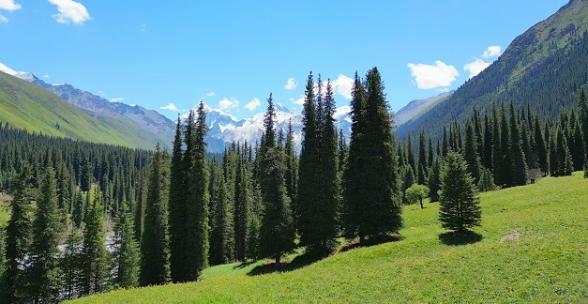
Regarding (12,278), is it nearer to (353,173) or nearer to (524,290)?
(353,173)

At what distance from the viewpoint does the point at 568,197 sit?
153 feet

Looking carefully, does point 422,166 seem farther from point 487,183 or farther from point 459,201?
point 459,201

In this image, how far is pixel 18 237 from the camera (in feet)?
156

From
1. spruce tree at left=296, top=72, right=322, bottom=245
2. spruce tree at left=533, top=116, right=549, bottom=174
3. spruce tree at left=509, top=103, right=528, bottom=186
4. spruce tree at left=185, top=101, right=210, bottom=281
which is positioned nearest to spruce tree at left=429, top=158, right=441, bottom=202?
spruce tree at left=509, top=103, right=528, bottom=186

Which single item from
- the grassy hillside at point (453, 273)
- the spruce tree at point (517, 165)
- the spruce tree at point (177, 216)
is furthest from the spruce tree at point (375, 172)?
the spruce tree at point (517, 165)

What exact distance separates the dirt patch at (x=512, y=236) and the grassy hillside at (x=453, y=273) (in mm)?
107

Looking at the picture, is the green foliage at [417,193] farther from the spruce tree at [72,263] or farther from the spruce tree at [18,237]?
the spruce tree at [18,237]

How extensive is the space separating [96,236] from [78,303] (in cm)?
2629

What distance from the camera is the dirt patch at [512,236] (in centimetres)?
3160

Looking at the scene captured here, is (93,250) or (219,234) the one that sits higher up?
(219,234)

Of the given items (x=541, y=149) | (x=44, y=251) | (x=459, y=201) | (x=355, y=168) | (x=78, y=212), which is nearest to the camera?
(x=459, y=201)

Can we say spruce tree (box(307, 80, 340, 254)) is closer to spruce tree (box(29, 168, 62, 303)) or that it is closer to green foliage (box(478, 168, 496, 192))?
spruce tree (box(29, 168, 62, 303))

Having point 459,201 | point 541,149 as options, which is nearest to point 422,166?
point 541,149

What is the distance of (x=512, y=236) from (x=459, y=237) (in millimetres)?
4181
